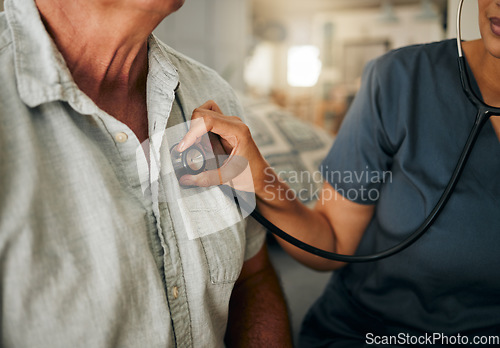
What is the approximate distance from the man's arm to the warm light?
473cm

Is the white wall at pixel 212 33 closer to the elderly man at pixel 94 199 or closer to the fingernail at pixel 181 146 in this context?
the elderly man at pixel 94 199

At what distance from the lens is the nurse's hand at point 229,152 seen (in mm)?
512

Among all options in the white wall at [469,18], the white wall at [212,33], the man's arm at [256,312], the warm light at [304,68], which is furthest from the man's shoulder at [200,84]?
the warm light at [304,68]

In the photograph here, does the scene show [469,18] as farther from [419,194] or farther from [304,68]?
[304,68]

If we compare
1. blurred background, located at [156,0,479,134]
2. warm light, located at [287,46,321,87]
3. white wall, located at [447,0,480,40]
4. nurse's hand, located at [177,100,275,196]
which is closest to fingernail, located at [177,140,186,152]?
nurse's hand, located at [177,100,275,196]

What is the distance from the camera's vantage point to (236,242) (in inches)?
23.4

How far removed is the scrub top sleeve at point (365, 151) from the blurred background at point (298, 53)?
0.13 meters

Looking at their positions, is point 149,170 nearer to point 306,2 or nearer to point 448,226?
point 448,226

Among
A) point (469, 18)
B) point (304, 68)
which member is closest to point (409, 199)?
point (469, 18)

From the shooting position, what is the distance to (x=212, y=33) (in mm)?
676

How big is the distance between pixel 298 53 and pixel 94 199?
5975mm

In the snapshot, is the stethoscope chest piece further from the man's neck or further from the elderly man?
the man's neck

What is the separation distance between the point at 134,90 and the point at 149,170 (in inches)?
4.8

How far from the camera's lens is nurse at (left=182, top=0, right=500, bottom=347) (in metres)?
0.61
